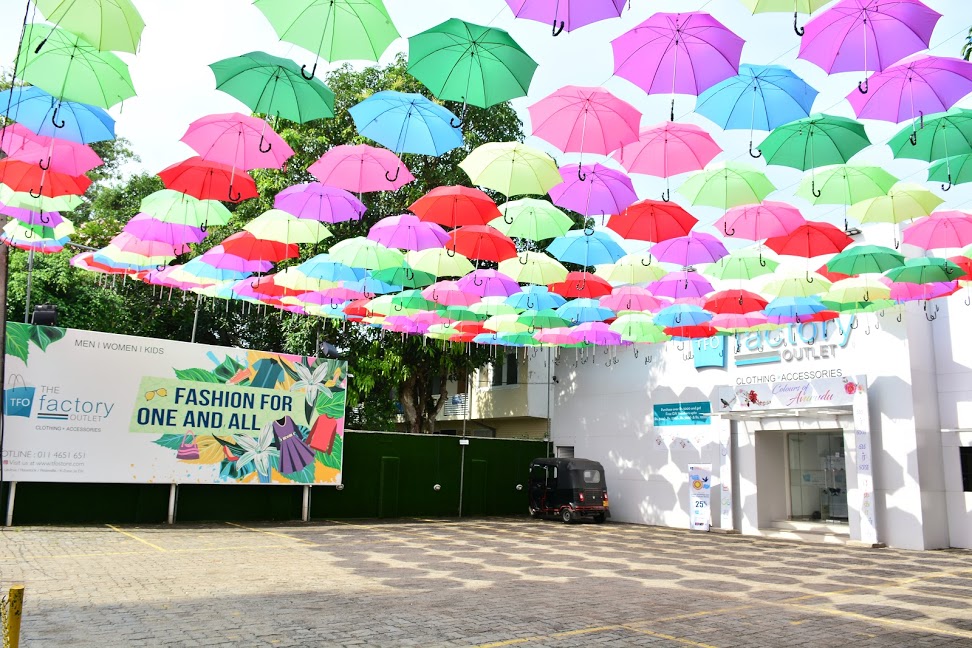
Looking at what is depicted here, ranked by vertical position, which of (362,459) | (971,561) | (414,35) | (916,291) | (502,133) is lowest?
(971,561)

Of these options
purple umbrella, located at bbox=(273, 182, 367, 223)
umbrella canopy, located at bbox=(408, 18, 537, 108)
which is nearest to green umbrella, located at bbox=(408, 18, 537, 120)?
umbrella canopy, located at bbox=(408, 18, 537, 108)

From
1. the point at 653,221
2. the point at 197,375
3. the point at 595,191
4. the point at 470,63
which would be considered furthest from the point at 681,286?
the point at 197,375

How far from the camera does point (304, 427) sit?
60.7ft

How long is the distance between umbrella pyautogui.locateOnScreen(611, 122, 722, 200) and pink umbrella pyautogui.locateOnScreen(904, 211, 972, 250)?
12.7 feet

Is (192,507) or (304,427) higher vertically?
(304,427)

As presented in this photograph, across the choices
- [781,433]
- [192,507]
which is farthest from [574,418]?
[192,507]

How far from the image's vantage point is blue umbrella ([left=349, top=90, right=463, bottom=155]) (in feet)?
28.8

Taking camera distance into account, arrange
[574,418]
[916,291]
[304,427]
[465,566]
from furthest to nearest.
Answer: [574,418] → [304,427] → [916,291] → [465,566]

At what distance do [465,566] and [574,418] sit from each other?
45.1 feet

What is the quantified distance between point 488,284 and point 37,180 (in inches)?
281

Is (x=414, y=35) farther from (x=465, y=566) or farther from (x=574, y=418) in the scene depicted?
(x=574, y=418)

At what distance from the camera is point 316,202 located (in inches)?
429

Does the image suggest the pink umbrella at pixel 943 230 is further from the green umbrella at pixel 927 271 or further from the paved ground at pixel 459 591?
A: the paved ground at pixel 459 591

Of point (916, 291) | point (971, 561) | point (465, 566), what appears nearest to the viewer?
point (465, 566)
